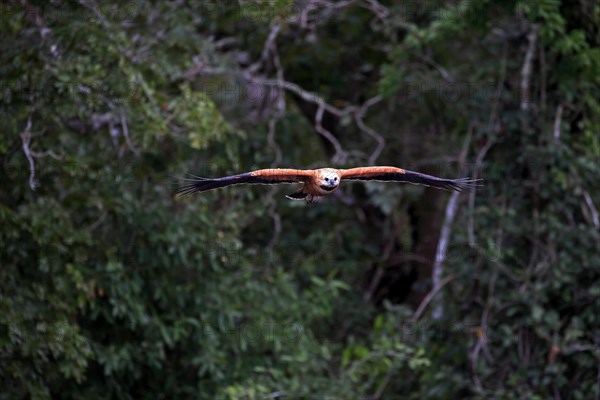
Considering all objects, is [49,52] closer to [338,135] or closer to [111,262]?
[111,262]

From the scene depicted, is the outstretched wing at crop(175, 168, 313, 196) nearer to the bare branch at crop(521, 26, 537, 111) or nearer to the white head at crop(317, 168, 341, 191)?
the white head at crop(317, 168, 341, 191)

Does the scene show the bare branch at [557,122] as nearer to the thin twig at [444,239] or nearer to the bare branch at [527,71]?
the bare branch at [527,71]

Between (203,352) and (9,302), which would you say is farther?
(203,352)

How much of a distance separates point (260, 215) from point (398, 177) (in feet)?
10.0

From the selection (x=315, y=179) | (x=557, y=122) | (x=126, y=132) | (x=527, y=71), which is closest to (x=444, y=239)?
(x=557, y=122)

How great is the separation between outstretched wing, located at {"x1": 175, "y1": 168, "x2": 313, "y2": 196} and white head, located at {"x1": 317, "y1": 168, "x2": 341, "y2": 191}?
122 mm

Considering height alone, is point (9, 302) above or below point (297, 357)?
above

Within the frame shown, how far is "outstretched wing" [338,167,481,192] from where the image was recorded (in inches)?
258

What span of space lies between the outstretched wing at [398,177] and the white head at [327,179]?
141 mm

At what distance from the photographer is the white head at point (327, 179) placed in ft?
20.8

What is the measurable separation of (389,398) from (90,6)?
465 cm

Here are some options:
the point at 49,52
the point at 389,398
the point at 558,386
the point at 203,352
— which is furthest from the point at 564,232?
the point at 49,52

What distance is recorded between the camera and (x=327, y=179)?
6344 mm

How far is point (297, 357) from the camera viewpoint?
930 centimetres
